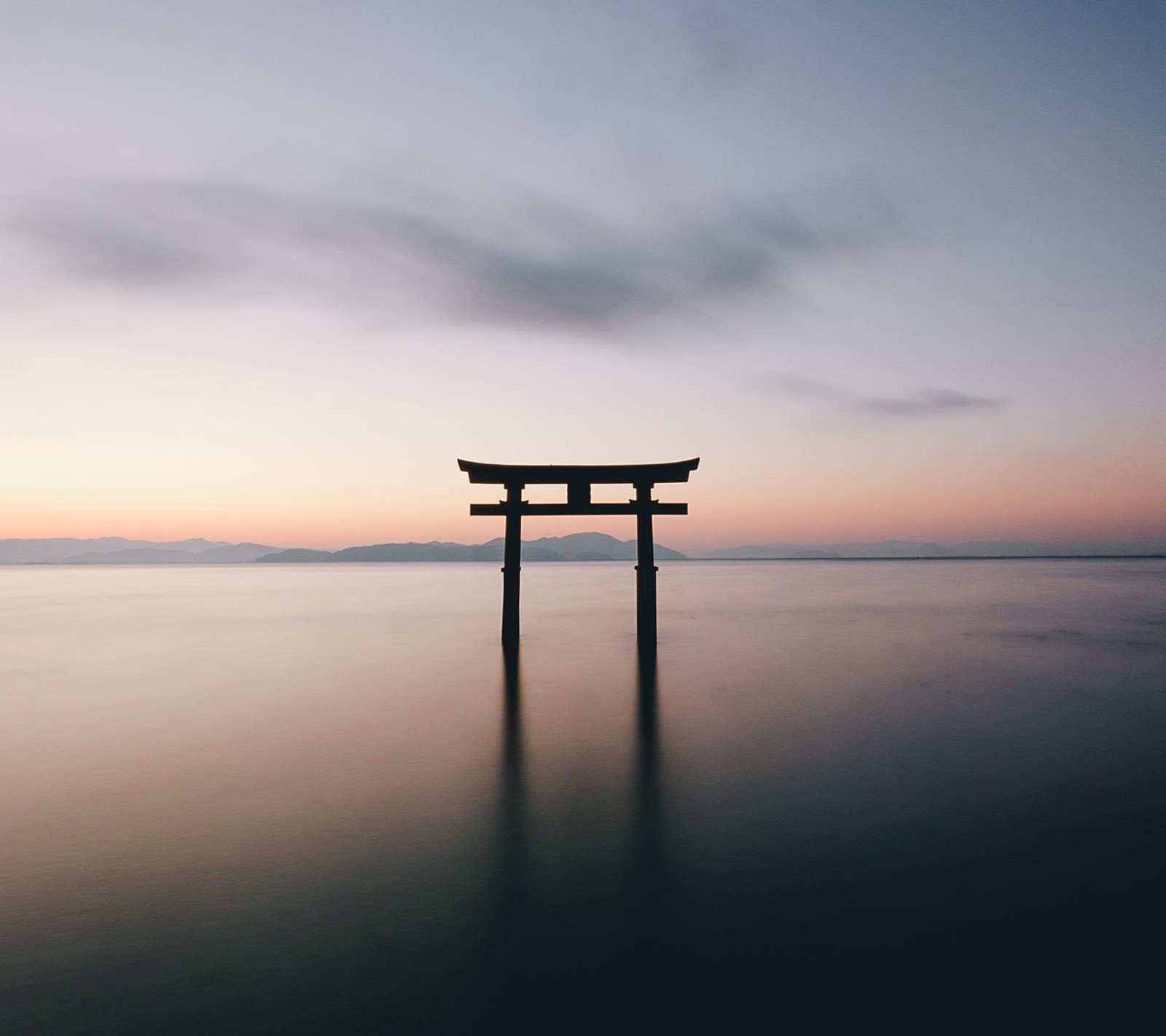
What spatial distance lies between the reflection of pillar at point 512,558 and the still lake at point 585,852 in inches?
102

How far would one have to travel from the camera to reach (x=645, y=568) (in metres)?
14.4

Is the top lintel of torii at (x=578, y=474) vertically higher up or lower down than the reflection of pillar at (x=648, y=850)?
higher up

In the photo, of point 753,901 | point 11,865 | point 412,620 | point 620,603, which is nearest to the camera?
point 753,901

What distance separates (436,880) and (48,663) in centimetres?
1802

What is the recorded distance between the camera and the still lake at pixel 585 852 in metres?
3.41

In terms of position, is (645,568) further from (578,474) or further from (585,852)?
(585,852)

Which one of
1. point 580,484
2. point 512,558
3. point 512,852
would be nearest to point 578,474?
point 580,484

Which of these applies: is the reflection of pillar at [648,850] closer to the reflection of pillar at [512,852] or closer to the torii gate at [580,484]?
the reflection of pillar at [512,852]

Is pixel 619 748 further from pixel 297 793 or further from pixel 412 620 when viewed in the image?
pixel 412 620

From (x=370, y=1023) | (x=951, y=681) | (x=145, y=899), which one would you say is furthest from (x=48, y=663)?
(x=951, y=681)

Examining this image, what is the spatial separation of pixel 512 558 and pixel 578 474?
2.44 m

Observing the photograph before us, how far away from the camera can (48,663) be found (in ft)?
56.7

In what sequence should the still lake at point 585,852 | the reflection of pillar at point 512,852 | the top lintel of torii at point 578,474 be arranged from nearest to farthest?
the still lake at point 585,852 → the reflection of pillar at point 512,852 → the top lintel of torii at point 578,474

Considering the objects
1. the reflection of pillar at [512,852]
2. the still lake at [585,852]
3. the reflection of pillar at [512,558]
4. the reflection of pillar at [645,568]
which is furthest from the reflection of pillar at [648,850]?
the reflection of pillar at [512,558]
